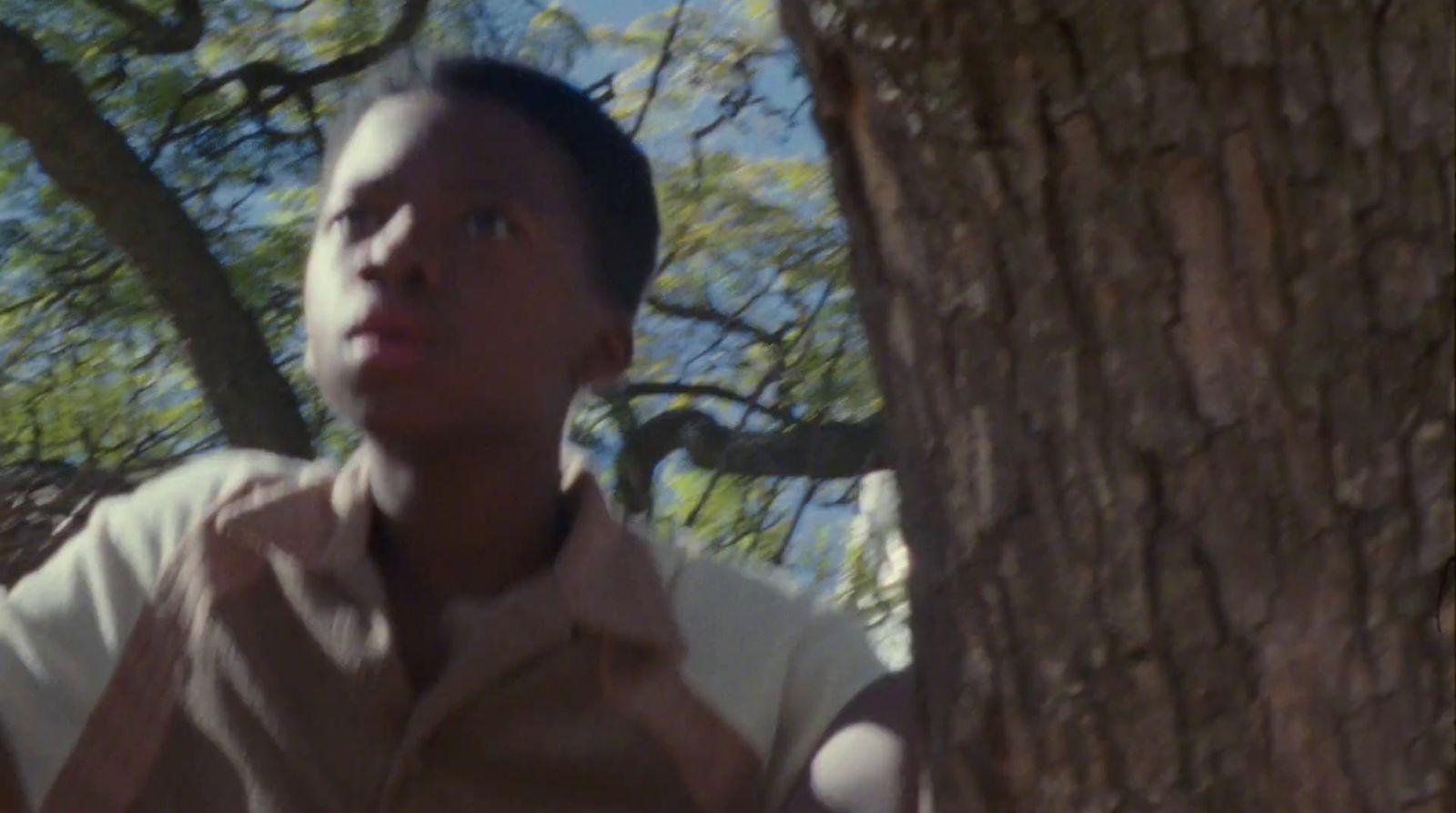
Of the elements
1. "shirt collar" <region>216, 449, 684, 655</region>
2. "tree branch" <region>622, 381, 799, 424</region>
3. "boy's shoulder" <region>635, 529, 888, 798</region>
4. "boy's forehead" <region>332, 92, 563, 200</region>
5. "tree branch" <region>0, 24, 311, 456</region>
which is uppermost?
"tree branch" <region>0, 24, 311, 456</region>

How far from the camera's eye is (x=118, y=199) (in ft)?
11.3

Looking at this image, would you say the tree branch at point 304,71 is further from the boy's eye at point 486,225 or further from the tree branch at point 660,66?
the boy's eye at point 486,225

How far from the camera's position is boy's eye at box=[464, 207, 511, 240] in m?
1.82

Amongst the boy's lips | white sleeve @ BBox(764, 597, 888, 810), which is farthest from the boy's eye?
white sleeve @ BBox(764, 597, 888, 810)

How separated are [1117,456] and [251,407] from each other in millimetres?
2401

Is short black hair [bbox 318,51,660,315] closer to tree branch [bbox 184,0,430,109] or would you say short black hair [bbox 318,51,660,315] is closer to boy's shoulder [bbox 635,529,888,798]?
boy's shoulder [bbox 635,529,888,798]

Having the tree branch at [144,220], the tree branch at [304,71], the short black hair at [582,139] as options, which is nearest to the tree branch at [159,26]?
the tree branch at [304,71]

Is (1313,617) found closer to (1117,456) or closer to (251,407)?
(1117,456)

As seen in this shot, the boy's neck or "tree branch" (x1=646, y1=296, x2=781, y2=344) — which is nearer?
the boy's neck

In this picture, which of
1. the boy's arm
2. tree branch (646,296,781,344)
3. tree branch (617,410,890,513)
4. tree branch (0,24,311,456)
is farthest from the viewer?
tree branch (646,296,781,344)

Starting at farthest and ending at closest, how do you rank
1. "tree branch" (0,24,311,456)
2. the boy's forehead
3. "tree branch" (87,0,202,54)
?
"tree branch" (87,0,202,54) < "tree branch" (0,24,311,456) < the boy's forehead

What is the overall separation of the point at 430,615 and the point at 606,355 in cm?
32

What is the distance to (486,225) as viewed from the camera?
1833 mm

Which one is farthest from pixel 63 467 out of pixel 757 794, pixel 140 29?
pixel 757 794
